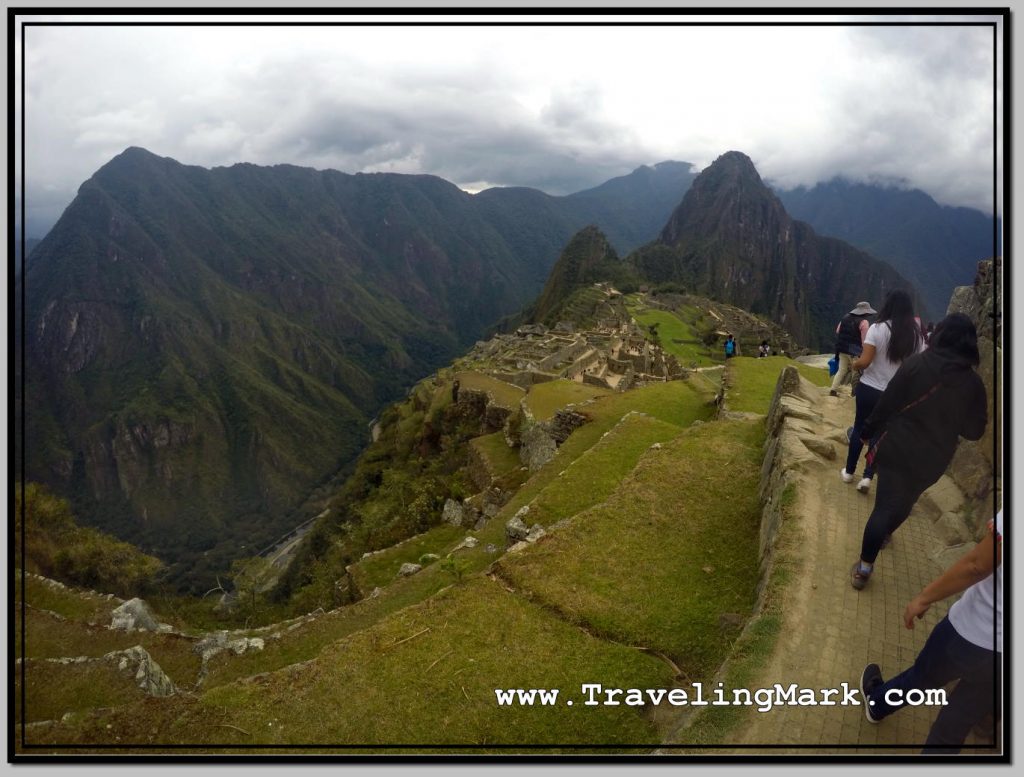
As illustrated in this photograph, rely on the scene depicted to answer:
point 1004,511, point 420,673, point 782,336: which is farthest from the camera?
point 782,336

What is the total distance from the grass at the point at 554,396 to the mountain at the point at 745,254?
82348mm

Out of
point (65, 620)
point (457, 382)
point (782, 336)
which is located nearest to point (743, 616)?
point (65, 620)

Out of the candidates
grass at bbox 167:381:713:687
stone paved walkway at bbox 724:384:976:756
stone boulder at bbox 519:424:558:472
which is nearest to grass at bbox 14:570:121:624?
grass at bbox 167:381:713:687

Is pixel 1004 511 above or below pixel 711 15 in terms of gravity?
below

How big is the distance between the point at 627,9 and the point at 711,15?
71 centimetres

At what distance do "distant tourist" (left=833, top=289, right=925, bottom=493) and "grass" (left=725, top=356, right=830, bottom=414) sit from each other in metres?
8.10

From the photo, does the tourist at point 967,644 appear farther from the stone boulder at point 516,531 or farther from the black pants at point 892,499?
the stone boulder at point 516,531

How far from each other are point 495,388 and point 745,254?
528ft

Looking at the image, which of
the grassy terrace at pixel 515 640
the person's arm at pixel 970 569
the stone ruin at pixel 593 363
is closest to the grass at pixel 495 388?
the stone ruin at pixel 593 363

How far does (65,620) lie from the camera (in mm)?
10406

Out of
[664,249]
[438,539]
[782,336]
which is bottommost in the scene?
[438,539]

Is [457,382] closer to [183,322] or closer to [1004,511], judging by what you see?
[1004,511]

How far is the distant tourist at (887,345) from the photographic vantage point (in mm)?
5754

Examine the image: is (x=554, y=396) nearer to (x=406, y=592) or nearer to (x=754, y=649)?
(x=406, y=592)
